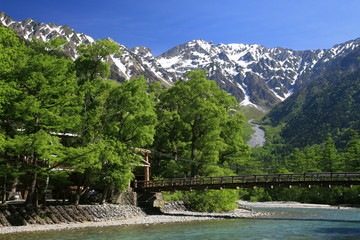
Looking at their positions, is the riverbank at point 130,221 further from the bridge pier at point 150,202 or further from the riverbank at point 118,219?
the bridge pier at point 150,202

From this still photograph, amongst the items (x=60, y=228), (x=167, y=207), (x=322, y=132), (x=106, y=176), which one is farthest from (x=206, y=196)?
(x=322, y=132)

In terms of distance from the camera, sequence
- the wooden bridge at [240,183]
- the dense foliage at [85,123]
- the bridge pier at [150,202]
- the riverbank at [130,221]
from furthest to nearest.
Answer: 1. the bridge pier at [150,202]
2. the wooden bridge at [240,183]
3. the dense foliage at [85,123]
4. the riverbank at [130,221]

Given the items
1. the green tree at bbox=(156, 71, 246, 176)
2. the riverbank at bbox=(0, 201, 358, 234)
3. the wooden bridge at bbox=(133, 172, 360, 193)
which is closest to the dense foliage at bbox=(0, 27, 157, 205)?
the riverbank at bbox=(0, 201, 358, 234)

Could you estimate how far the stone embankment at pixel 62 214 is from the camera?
22766 mm

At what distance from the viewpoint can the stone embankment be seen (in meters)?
22.8

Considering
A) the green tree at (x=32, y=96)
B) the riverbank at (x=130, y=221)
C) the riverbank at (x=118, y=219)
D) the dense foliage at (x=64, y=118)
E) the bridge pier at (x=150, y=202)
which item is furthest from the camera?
the bridge pier at (x=150, y=202)

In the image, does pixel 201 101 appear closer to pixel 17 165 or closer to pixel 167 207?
pixel 167 207

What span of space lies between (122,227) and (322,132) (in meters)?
158

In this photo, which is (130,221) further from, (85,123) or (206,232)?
(85,123)

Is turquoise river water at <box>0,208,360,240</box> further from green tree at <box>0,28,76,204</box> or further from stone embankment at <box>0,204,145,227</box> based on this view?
green tree at <box>0,28,76,204</box>

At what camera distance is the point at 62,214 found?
25.2 meters

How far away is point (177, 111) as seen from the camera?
4025 centimetres

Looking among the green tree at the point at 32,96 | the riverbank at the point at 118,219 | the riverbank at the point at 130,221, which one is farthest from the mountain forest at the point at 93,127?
the riverbank at the point at 130,221

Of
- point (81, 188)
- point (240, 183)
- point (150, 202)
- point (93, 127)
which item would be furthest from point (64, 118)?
point (240, 183)
